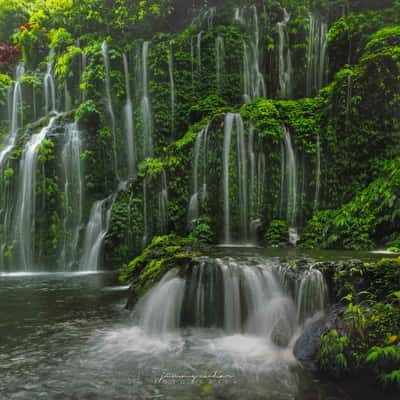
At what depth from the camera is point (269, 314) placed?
566 centimetres

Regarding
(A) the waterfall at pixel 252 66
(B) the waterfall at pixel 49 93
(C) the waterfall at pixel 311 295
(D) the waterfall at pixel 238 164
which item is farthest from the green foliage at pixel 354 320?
(B) the waterfall at pixel 49 93

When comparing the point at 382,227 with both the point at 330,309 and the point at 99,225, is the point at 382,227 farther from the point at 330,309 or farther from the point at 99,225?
the point at 99,225

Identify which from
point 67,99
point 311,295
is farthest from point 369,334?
point 67,99

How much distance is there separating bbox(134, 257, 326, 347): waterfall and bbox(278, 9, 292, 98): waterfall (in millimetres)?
11003

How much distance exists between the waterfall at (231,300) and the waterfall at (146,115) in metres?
9.75

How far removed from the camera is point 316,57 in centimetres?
1509

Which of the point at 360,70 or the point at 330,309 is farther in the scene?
the point at 360,70

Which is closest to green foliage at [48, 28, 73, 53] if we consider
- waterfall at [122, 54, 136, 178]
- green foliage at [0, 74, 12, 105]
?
green foliage at [0, 74, 12, 105]

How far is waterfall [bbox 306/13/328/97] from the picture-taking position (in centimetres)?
1491

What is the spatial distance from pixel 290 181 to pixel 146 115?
739 cm

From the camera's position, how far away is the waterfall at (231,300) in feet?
18.0

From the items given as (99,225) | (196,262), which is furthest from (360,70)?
(99,225)

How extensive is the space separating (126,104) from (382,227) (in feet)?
37.9

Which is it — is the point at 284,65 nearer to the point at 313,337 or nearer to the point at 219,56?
the point at 219,56
